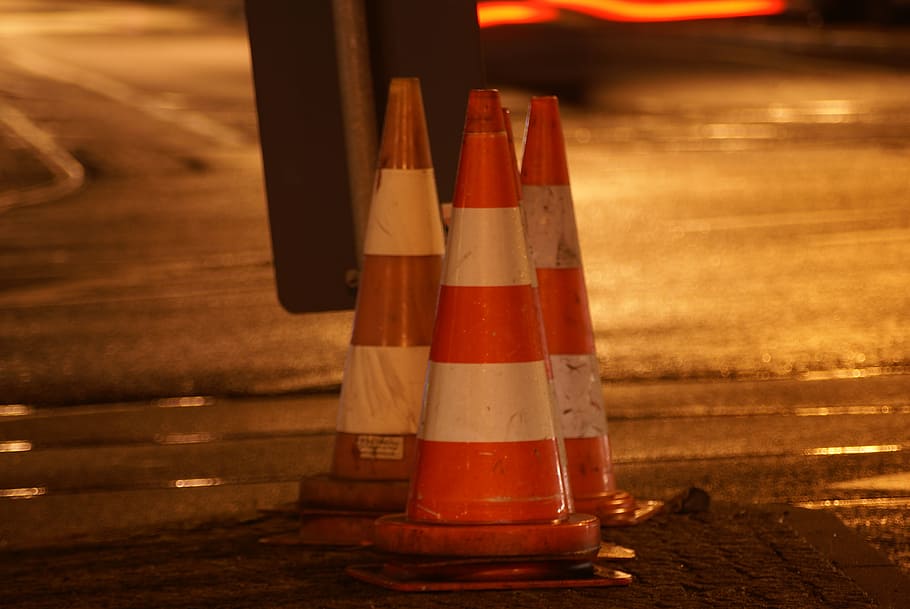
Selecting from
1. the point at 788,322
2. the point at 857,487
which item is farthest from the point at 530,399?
the point at 788,322

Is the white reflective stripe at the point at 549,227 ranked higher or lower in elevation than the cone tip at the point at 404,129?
lower

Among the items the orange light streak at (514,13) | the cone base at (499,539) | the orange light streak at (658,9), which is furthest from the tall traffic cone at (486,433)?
the orange light streak at (658,9)

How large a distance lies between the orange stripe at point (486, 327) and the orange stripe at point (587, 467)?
77 cm

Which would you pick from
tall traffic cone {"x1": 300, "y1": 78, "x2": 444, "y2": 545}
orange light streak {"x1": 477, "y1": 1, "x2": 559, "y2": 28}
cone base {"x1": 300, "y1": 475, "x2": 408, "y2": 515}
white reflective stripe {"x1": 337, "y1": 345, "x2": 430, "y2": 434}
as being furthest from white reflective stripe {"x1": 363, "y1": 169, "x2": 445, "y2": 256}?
orange light streak {"x1": 477, "y1": 1, "x2": 559, "y2": 28}

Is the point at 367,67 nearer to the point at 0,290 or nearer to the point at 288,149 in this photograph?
the point at 288,149

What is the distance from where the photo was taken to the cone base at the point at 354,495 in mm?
6148

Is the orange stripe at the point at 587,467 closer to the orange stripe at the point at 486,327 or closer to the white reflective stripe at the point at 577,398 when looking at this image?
the white reflective stripe at the point at 577,398

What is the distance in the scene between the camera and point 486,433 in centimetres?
555

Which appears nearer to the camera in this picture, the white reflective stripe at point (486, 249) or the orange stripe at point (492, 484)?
the orange stripe at point (492, 484)

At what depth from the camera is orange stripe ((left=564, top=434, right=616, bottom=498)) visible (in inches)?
251

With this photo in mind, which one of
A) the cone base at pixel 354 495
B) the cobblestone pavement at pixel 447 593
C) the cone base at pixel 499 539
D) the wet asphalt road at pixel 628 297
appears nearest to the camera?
the cobblestone pavement at pixel 447 593

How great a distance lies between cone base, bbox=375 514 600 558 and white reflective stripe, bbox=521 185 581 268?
1.16 meters

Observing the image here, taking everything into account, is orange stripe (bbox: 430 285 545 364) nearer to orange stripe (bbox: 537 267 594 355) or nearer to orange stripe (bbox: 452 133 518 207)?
orange stripe (bbox: 452 133 518 207)

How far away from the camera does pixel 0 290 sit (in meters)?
12.2
